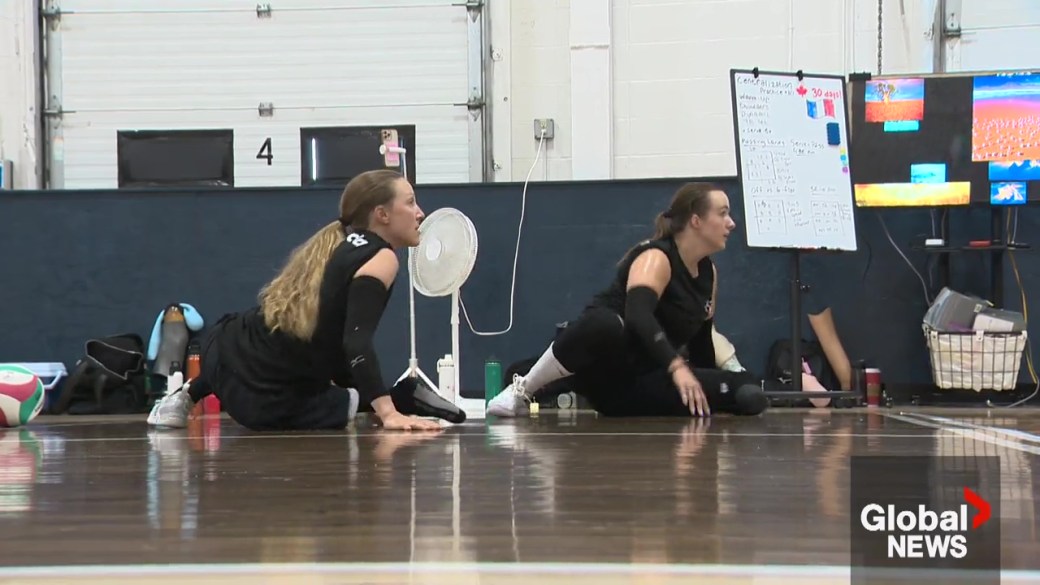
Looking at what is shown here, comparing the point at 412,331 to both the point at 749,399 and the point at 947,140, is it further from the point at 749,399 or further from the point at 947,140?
the point at 947,140

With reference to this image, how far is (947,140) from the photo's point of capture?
16.4 ft

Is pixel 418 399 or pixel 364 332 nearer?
pixel 364 332

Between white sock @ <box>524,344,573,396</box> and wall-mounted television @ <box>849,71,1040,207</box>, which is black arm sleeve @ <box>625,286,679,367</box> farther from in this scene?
wall-mounted television @ <box>849,71,1040,207</box>

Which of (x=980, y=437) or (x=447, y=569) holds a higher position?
(x=447, y=569)

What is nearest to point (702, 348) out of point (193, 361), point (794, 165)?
point (794, 165)

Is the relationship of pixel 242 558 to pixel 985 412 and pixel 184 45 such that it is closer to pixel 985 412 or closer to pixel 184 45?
pixel 985 412

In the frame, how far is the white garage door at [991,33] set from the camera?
21.9ft

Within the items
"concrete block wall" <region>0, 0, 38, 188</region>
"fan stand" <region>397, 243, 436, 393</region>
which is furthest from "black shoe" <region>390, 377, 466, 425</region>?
"concrete block wall" <region>0, 0, 38, 188</region>

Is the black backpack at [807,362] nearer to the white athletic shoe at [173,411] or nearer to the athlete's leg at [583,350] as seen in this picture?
the athlete's leg at [583,350]

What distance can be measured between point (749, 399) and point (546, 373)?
67 centimetres

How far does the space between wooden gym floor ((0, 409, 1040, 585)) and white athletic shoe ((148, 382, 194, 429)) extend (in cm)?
66

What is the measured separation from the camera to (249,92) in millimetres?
7289

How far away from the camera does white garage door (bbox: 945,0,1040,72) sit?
6.68 metres

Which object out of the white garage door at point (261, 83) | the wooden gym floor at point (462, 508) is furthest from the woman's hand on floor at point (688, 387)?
the white garage door at point (261, 83)
